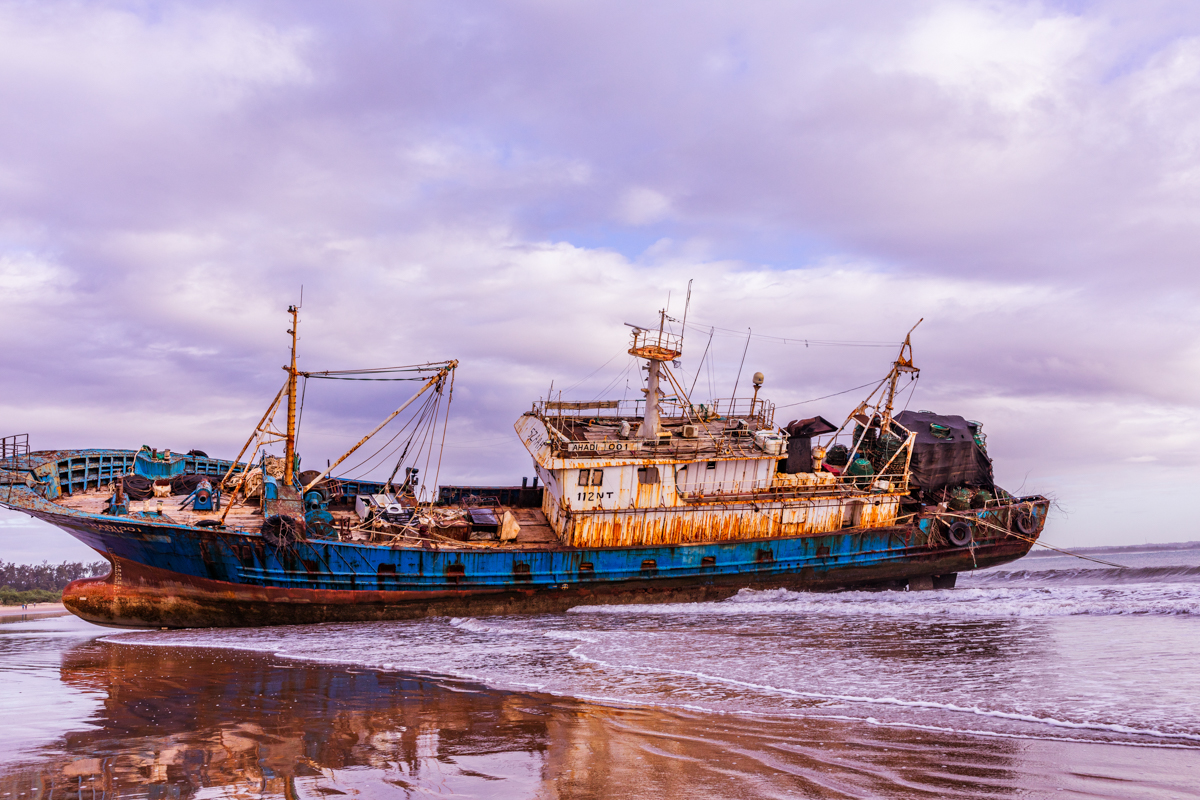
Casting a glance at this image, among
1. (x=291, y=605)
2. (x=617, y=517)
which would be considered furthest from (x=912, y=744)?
(x=291, y=605)

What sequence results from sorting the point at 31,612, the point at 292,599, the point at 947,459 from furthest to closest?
the point at 31,612 < the point at 947,459 < the point at 292,599

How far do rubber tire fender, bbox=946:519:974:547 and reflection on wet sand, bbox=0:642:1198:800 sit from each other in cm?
2032

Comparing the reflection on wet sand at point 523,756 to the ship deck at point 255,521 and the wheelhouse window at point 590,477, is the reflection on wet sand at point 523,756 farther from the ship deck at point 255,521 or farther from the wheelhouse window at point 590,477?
the wheelhouse window at point 590,477

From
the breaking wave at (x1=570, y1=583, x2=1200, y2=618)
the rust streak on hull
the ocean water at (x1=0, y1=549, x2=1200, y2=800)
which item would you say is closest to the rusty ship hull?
the rust streak on hull

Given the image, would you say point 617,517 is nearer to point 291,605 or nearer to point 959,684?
point 291,605

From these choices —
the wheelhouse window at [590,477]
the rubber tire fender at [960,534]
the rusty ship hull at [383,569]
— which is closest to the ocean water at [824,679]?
the rusty ship hull at [383,569]

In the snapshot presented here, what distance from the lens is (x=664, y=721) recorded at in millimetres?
9719

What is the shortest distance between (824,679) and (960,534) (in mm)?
17578

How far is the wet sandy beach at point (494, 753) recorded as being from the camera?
6836mm

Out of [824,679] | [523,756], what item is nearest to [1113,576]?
[824,679]

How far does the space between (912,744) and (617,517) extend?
1669 centimetres

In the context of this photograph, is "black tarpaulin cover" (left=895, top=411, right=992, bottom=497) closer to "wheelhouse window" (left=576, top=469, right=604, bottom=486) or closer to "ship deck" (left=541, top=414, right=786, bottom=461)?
"ship deck" (left=541, top=414, right=786, bottom=461)

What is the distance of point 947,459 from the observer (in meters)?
28.6

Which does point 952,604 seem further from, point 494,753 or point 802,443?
point 494,753
